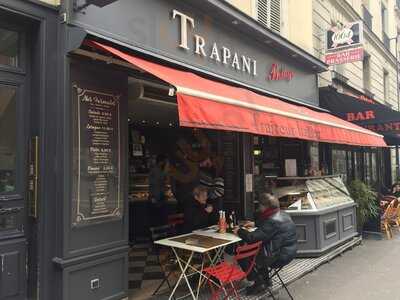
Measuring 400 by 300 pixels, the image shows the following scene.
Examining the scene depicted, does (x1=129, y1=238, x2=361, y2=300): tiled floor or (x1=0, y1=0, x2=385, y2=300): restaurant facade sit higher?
(x1=0, y1=0, x2=385, y2=300): restaurant facade

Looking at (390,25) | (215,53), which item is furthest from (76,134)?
(390,25)

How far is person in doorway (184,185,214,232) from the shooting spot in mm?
6215

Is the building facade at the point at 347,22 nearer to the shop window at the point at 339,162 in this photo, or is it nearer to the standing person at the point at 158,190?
the shop window at the point at 339,162

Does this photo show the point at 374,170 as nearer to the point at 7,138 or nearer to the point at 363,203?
the point at 363,203

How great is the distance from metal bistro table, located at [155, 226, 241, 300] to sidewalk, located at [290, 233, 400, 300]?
1.07m

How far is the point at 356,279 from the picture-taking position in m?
6.32

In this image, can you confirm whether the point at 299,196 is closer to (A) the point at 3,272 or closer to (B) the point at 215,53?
(B) the point at 215,53

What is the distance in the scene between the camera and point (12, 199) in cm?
411

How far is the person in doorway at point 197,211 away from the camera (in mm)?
6215

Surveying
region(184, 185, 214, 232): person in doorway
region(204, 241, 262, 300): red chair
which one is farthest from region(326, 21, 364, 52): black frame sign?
region(204, 241, 262, 300): red chair

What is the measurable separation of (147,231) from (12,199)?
15.5ft

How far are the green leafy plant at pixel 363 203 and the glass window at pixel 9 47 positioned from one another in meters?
8.04

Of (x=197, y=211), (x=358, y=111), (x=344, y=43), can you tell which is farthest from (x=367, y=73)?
(x=197, y=211)

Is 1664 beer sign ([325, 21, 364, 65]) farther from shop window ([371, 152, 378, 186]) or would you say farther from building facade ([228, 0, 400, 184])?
shop window ([371, 152, 378, 186])
